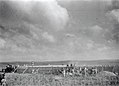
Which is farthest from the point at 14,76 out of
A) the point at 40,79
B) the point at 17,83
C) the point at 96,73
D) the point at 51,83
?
the point at 96,73

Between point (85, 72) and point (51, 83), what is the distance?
3.83 metres

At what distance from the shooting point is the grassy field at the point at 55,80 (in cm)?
1638

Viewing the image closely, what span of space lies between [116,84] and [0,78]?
11.8 m

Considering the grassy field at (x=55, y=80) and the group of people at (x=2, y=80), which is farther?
the group of people at (x=2, y=80)

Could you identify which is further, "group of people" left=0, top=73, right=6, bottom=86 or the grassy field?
"group of people" left=0, top=73, right=6, bottom=86

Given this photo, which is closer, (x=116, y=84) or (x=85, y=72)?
(x=116, y=84)

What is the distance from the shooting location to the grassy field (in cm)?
1638

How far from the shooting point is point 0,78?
18.7 m

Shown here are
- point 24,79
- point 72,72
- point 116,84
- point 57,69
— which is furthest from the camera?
point 57,69

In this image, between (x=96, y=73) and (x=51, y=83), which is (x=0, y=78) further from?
(x=96, y=73)

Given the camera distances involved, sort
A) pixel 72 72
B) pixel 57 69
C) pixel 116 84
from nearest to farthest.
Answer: pixel 116 84, pixel 72 72, pixel 57 69

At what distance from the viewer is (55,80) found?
1688 cm

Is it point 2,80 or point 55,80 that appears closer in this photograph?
point 55,80

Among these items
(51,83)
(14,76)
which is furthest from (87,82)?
(14,76)
